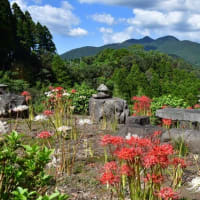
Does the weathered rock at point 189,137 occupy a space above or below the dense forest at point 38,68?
below

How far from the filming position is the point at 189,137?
598 cm

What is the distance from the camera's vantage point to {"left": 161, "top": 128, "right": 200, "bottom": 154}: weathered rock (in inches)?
229

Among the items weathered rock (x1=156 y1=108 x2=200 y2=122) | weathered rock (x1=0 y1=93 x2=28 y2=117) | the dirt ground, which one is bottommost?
the dirt ground

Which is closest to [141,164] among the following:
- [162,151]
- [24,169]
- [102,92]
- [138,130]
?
[162,151]

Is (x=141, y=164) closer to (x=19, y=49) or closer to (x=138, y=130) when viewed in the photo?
(x=138, y=130)

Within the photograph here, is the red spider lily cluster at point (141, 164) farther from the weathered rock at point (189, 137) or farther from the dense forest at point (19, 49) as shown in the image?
the dense forest at point (19, 49)

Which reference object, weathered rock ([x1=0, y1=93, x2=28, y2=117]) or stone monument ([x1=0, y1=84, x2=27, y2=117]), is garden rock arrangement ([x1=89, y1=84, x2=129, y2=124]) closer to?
weathered rock ([x1=0, y1=93, x2=28, y2=117])

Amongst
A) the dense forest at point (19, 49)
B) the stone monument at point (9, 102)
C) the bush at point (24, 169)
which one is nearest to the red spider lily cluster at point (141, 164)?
the bush at point (24, 169)

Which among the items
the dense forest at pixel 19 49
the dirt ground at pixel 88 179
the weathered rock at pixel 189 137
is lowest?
the dirt ground at pixel 88 179

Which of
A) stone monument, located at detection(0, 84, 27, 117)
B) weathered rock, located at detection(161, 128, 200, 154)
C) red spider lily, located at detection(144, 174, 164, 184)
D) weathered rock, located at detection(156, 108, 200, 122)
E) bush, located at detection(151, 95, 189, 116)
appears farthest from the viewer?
bush, located at detection(151, 95, 189, 116)

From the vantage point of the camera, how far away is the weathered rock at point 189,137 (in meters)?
5.80

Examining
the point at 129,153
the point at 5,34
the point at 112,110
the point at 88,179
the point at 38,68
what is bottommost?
the point at 88,179

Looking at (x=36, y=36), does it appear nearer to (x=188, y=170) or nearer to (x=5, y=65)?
(x=5, y=65)

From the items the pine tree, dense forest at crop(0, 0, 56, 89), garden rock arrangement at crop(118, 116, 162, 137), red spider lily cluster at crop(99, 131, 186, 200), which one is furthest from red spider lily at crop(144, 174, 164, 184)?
the pine tree
